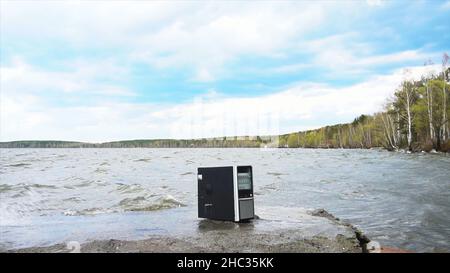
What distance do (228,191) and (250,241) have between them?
1.50m

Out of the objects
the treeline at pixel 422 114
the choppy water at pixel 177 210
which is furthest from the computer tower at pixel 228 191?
the treeline at pixel 422 114

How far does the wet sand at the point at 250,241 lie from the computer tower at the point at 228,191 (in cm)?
19

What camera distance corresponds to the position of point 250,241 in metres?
6.29

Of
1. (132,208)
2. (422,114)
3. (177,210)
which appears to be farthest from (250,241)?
(422,114)

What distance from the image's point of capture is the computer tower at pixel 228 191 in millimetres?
7566

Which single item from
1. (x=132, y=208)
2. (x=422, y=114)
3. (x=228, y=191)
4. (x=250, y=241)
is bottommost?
(x=132, y=208)

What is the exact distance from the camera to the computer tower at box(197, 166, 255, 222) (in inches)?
298

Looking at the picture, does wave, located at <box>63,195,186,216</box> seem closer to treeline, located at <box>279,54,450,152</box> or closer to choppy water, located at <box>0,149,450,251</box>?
choppy water, located at <box>0,149,450,251</box>

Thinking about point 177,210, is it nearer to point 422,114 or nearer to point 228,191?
point 228,191

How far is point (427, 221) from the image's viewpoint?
10086 millimetres

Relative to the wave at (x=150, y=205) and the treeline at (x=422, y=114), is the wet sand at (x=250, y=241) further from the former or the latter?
the treeline at (x=422, y=114)
